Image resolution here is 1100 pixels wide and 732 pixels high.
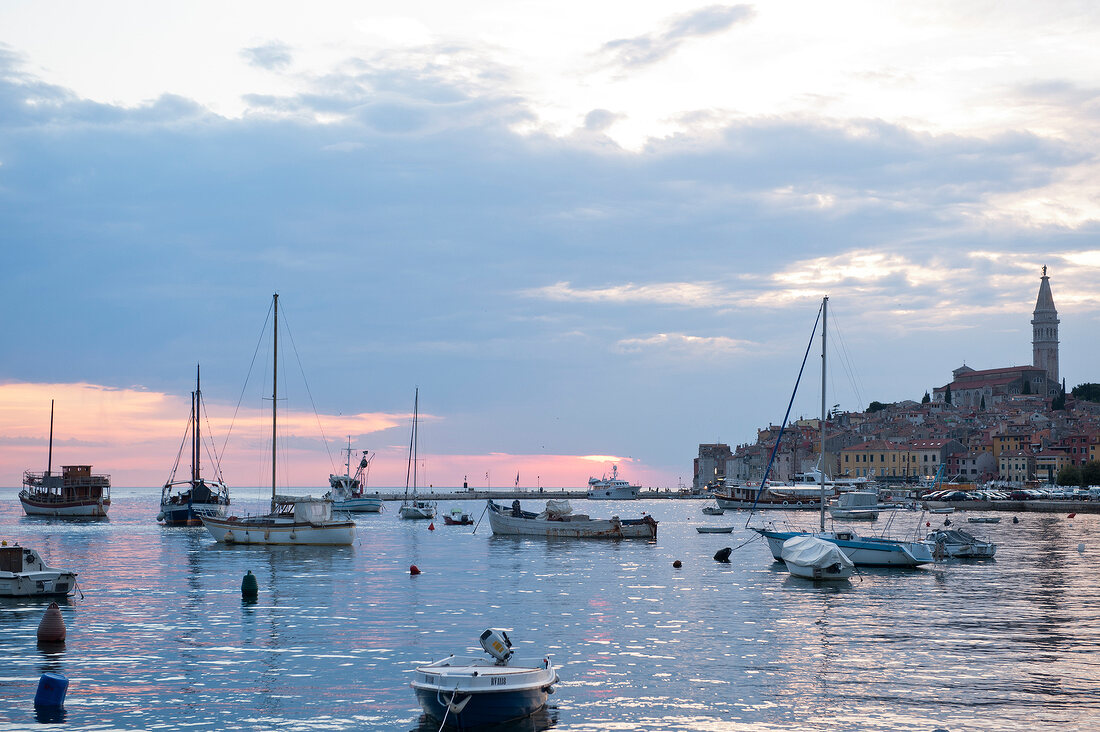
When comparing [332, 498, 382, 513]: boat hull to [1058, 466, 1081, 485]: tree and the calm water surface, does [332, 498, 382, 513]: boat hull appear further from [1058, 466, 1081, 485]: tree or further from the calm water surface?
[1058, 466, 1081, 485]: tree

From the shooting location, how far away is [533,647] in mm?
31406

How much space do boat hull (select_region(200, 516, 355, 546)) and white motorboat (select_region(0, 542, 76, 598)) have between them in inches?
1157

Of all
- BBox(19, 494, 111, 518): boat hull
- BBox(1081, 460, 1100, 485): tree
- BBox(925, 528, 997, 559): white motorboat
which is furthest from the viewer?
BBox(1081, 460, 1100, 485): tree

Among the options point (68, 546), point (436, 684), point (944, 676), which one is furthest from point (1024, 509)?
point (436, 684)

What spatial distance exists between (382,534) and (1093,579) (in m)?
64.4

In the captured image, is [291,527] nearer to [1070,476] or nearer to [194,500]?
[194,500]

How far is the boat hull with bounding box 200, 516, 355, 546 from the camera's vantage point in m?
72.0

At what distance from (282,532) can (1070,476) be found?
557 feet

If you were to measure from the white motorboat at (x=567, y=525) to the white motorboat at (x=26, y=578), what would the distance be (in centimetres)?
4947

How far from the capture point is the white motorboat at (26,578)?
40.7m

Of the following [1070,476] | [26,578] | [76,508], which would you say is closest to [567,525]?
[26,578]

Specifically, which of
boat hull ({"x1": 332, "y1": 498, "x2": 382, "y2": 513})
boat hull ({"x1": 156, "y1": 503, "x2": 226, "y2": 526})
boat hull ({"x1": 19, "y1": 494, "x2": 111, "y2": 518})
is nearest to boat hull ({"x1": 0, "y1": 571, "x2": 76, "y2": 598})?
boat hull ({"x1": 156, "y1": 503, "x2": 226, "y2": 526})

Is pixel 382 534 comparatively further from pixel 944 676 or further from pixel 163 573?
pixel 944 676

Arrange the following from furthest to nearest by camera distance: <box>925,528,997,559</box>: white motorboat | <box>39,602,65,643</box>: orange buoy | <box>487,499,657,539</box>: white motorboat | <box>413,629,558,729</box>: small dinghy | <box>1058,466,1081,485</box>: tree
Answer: <box>1058,466,1081,485</box>: tree < <box>487,499,657,539</box>: white motorboat < <box>925,528,997,559</box>: white motorboat < <box>39,602,65,643</box>: orange buoy < <box>413,629,558,729</box>: small dinghy
